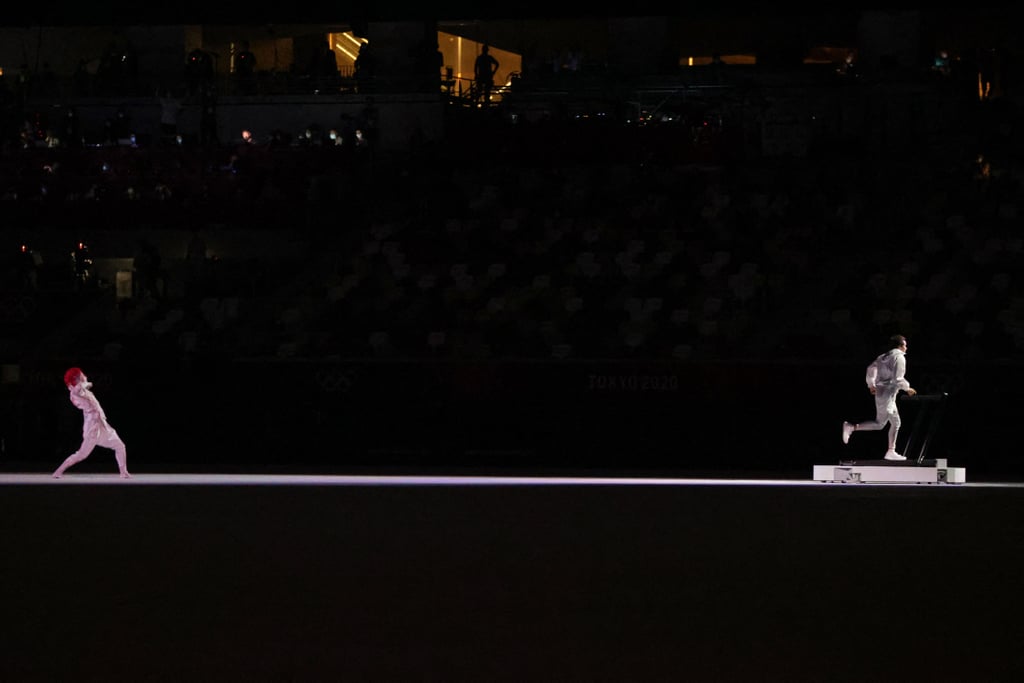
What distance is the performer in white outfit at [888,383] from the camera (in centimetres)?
1625

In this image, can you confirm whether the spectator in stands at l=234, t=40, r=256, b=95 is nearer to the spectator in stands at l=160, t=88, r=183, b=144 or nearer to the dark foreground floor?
the spectator in stands at l=160, t=88, r=183, b=144

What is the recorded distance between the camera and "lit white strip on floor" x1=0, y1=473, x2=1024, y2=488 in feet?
54.1

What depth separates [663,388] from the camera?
19438 millimetres

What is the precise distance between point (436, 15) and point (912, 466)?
30.5 feet

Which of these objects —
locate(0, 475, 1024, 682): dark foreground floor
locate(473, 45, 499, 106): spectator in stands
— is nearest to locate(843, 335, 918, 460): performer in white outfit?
locate(0, 475, 1024, 682): dark foreground floor

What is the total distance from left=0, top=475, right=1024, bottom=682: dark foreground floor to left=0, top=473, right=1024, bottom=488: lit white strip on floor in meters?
2.14

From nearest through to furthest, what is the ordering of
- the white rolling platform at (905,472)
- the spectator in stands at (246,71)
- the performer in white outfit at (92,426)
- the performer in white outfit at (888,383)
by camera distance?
the performer in white outfit at (888,383) < the white rolling platform at (905,472) < the performer in white outfit at (92,426) < the spectator in stands at (246,71)

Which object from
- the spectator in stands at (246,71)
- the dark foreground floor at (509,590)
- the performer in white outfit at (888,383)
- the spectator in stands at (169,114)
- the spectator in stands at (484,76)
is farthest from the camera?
the spectator in stands at (246,71)

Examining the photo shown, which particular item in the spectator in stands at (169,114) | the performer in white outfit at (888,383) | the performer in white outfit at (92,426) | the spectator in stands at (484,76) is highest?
the spectator in stands at (484,76)

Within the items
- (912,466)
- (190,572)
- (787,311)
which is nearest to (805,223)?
(787,311)

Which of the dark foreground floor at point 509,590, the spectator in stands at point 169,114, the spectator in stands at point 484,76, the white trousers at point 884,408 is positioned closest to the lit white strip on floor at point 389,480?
the white trousers at point 884,408

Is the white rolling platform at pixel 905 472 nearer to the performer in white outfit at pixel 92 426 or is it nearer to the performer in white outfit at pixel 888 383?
the performer in white outfit at pixel 888 383

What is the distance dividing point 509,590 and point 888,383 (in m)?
8.75

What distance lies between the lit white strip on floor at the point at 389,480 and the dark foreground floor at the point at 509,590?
7.03 feet
